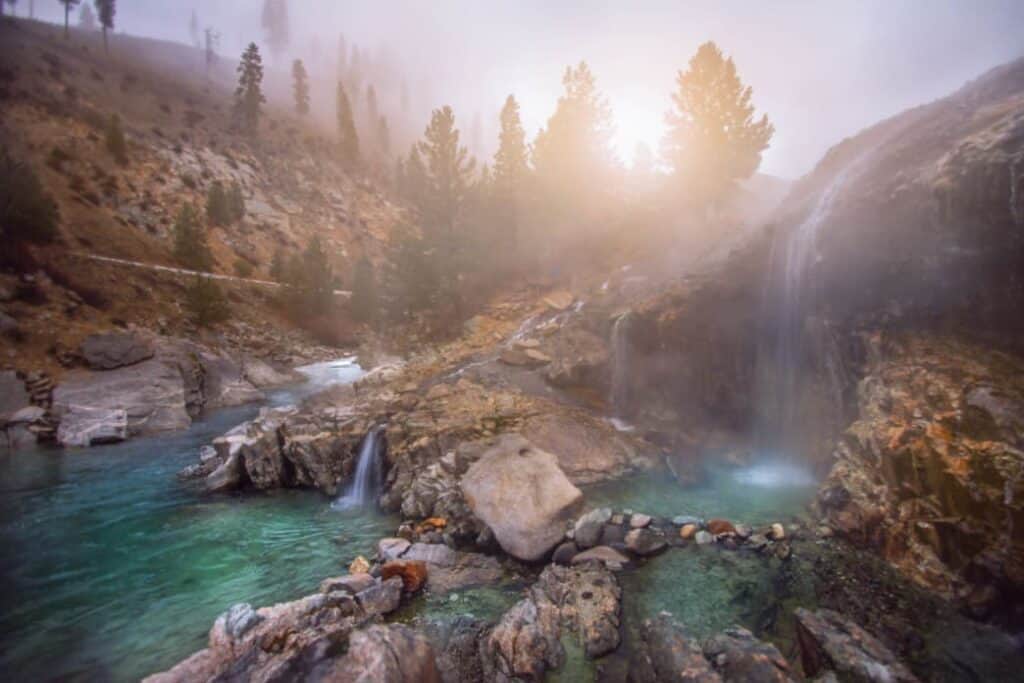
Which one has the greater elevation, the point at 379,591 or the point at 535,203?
the point at 535,203

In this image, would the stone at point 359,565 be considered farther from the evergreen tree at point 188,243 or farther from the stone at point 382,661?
the evergreen tree at point 188,243

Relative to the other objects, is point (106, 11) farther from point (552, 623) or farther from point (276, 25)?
point (552, 623)

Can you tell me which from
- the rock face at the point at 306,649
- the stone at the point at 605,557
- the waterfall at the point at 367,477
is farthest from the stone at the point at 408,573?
the waterfall at the point at 367,477

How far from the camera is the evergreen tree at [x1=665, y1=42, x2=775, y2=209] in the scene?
104 feet

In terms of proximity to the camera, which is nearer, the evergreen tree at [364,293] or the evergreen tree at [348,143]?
the evergreen tree at [364,293]

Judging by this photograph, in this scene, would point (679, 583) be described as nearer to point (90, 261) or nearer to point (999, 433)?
point (999, 433)

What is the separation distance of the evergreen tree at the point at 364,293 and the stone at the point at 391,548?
35.5 meters

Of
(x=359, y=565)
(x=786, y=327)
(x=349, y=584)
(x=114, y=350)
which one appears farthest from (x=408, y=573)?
(x=114, y=350)

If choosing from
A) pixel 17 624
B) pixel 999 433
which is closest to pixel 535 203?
pixel 999 433

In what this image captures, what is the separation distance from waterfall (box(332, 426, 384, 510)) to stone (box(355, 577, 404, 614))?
228 inches

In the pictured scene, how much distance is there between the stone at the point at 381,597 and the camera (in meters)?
8.29

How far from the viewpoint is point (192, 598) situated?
30.0 ft

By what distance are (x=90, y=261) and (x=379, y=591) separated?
39.8 meters

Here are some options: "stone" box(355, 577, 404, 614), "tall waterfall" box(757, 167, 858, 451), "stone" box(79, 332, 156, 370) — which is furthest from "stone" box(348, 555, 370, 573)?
"stone" box(79, 332, 156, 370)
